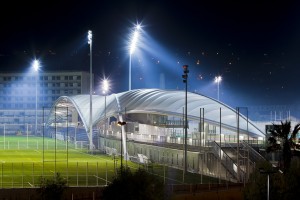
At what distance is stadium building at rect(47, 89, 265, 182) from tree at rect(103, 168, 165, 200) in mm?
10726

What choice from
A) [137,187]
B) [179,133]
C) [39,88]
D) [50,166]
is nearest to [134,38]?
[179,133]

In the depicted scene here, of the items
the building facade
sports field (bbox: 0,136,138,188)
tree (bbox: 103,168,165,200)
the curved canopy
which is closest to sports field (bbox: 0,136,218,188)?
sports field (bbox: 0,136,138,188)

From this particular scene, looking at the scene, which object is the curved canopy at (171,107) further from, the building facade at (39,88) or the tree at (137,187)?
the building facade at (39,88)

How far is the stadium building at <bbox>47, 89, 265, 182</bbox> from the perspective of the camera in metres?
44.8

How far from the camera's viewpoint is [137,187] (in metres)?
23.0

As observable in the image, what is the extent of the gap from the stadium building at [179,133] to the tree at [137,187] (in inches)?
422

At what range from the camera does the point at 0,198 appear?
33000 mm

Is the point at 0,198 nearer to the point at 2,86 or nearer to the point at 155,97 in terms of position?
the point at 155,97

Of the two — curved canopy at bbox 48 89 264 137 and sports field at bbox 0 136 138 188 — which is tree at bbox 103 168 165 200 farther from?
curved canopy at bbox 48 89 264 137

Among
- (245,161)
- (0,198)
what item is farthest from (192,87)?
(0,198)

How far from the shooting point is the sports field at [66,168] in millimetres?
39531

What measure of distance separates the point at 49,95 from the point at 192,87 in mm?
35557

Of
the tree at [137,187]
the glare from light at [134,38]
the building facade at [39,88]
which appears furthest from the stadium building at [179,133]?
the building facade at [39,88]

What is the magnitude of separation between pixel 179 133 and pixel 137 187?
1859 inches
